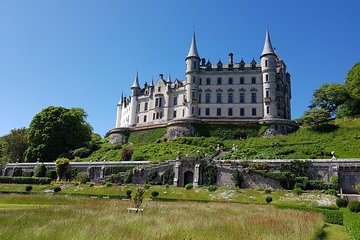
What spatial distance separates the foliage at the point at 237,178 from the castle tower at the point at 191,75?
Answer: 3293 cm

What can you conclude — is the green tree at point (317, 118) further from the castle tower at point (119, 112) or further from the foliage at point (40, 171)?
the castle tower at point (119, 112)

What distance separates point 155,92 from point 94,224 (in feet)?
227

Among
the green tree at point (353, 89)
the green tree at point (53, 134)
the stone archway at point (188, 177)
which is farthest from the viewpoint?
the green tree at point (53, 134)

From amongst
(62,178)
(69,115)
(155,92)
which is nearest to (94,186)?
(62,178)

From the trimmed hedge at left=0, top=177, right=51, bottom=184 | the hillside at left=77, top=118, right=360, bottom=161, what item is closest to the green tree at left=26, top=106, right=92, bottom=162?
the hillside at left=77, top=118, right=360, bottom=161

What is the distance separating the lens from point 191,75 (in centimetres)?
7506

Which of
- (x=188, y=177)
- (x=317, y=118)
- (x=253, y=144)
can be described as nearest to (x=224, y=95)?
(x=253, y=144)

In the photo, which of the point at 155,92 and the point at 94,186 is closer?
the point at 94,186

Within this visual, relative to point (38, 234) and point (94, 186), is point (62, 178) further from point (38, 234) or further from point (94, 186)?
point (38, 234)

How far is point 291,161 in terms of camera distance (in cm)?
3959

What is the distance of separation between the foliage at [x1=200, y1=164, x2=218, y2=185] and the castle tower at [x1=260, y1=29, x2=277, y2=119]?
2914cm

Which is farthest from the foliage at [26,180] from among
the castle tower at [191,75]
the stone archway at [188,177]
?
the castle tower at [191,75]

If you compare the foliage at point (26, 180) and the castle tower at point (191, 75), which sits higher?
the castle tower at point (191, 75)

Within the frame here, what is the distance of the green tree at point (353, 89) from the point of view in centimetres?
6009
